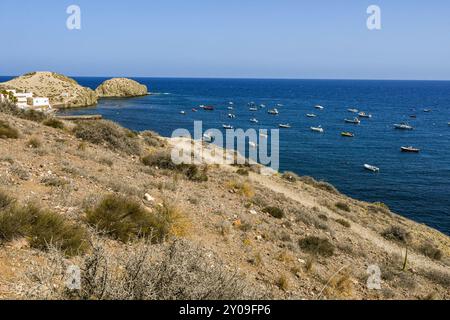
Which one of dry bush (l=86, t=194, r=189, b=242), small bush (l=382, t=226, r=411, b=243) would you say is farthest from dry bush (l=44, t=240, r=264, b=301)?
small bush (l=382, t=226, r=411, b=243)

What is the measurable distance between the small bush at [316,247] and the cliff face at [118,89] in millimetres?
134496

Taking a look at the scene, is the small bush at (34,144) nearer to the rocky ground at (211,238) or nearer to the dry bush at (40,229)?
the rocky ground at (211,238)

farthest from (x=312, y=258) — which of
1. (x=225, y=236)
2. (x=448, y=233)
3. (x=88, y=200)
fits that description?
(x=448, y=233)

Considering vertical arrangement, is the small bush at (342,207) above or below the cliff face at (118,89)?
below

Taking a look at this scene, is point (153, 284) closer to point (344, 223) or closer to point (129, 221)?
point (129, 221)

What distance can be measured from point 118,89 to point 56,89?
3621cm

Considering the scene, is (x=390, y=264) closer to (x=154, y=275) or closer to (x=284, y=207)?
(x=284, y=207)

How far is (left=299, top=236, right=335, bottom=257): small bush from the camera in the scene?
1121 centimetres

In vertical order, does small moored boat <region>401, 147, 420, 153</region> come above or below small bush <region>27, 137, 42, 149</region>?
below

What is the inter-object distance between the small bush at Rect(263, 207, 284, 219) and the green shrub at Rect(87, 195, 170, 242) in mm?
5810

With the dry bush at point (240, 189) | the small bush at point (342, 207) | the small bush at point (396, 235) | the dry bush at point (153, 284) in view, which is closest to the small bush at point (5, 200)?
the dry bush at point (153, 284)

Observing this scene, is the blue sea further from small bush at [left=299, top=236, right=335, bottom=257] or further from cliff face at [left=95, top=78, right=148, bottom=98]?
cliff face at [left=95, top=78, right=148, bottom=98]

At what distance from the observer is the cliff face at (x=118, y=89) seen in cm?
13662

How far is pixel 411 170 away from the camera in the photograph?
45.6 meters
